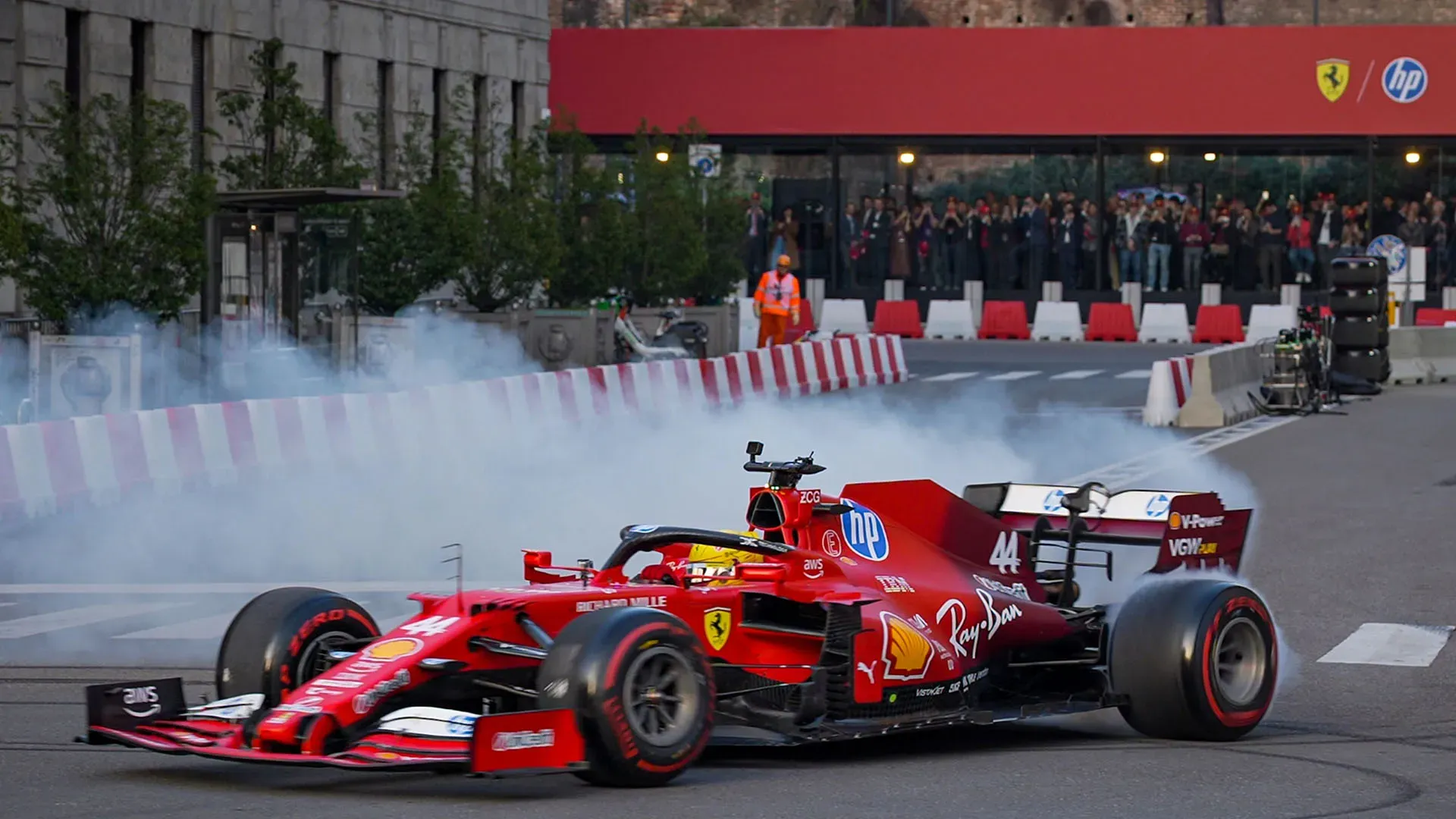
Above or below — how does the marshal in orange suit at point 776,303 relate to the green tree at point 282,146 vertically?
below

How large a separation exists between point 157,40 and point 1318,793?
2871cm

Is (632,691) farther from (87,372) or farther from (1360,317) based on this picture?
(1360,317)

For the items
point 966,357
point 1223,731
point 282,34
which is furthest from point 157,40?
point 1223,731

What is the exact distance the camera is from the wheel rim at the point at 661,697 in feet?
27.1

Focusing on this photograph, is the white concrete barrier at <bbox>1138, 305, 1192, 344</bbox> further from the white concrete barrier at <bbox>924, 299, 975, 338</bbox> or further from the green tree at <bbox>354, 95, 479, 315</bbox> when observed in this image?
the green tree at <bbox>354, 95, 479, 315</bbox>

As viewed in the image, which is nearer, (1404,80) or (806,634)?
(806,634)

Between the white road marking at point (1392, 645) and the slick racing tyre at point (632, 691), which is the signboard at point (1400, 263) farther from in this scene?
the slick racing tyre at point (632, 691)

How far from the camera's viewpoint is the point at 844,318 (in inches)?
2010

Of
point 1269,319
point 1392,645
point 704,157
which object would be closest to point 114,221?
point 1392,645

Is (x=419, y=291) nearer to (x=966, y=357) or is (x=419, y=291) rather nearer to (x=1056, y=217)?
(x=966, y=357)

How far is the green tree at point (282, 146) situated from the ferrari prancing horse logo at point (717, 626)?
2237cm

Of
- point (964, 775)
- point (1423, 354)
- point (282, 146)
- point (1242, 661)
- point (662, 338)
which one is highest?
point (282, 146)

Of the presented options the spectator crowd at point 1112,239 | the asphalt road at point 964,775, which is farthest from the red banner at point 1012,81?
the asphalt road at point 964,775

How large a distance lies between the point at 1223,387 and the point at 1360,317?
15.2 ft
